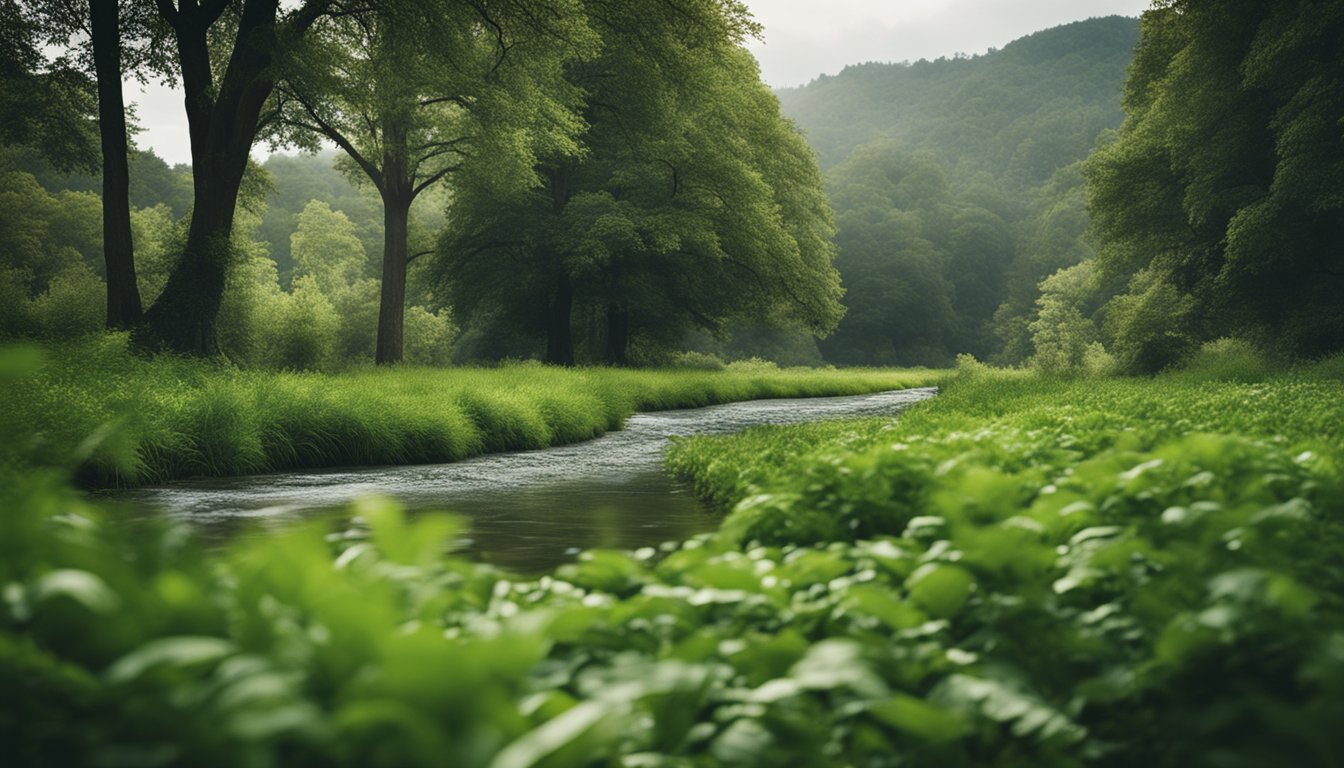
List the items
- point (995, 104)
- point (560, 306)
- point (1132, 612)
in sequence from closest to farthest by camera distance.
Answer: point (1132, 612)
point (560, 306)
point (995, 104)

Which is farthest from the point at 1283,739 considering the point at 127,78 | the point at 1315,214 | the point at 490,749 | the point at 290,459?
the point at 1315,214

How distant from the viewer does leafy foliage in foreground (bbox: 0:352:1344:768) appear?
4.67 feet

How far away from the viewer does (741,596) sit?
265cm

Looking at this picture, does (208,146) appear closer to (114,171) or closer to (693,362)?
(114,171)

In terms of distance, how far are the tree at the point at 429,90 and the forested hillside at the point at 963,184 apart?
67427 millimetres

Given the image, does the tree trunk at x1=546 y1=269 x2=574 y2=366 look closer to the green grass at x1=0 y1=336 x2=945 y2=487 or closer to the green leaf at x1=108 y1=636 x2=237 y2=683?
the green grass at x1=0 y1=336 x2=945 y2=487

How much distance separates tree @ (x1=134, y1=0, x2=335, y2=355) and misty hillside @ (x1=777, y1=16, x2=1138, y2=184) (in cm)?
9075

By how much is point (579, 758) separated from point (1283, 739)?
4.39 feet

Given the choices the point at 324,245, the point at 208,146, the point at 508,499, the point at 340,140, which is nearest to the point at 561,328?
the point at 340,140

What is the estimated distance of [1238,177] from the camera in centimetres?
2508

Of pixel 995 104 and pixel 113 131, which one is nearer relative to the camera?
pixel 113 131

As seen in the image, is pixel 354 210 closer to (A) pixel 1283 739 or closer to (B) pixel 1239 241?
(B) pixel 1239 241

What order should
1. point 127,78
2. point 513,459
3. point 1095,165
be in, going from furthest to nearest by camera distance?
point 1095,165
point 127,78
point 513,459

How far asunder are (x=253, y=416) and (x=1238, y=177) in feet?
88.6
